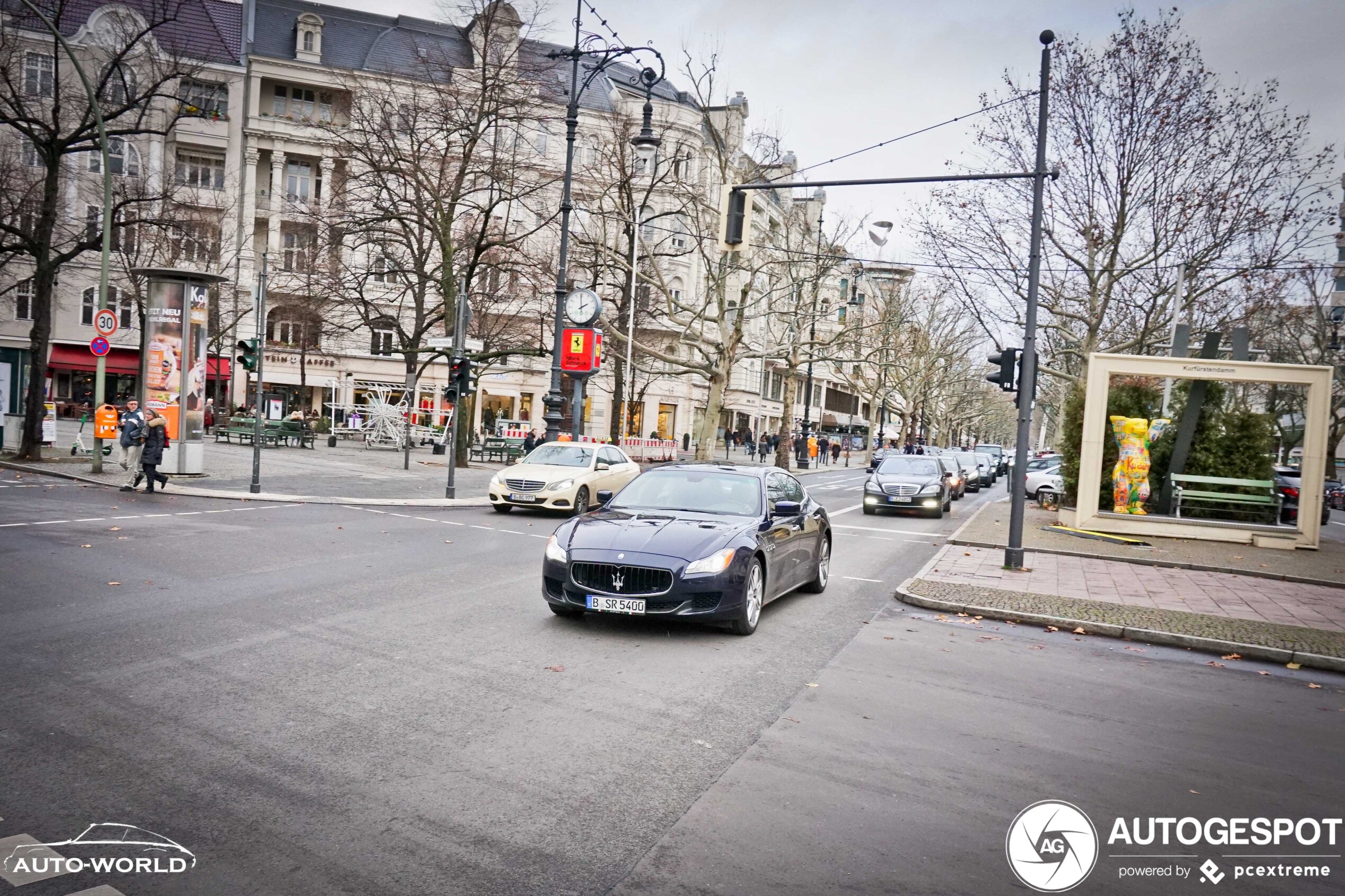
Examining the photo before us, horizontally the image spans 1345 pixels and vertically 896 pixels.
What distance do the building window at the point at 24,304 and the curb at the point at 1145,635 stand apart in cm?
5033

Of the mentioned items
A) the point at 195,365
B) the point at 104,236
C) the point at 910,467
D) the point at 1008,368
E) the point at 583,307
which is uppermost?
the point at 104,236

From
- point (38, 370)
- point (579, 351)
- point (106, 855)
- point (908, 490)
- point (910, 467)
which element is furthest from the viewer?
point (910, 467)

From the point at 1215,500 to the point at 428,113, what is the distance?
2449cm

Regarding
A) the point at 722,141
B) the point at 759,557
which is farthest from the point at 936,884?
the point at 722,141

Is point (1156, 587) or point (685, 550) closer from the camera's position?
point (685, 550)

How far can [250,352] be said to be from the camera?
1989 cm

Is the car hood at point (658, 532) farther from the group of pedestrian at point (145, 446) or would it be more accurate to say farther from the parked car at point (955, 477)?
the parked car at point (955, 477)

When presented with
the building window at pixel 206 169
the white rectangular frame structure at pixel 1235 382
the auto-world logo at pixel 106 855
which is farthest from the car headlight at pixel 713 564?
the building window at pixel 206 169

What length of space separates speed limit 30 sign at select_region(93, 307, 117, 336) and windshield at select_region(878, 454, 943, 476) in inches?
724

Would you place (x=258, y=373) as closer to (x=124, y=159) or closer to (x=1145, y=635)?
(x=1145, y=635)

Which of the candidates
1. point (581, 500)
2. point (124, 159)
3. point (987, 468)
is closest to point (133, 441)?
point (581, 500)

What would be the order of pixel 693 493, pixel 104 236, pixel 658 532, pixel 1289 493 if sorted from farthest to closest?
pixel 1289 493, pixel 104 236, pixel 693 493, pixel 658 532

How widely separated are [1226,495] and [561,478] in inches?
551

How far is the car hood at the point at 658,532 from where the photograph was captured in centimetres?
816
